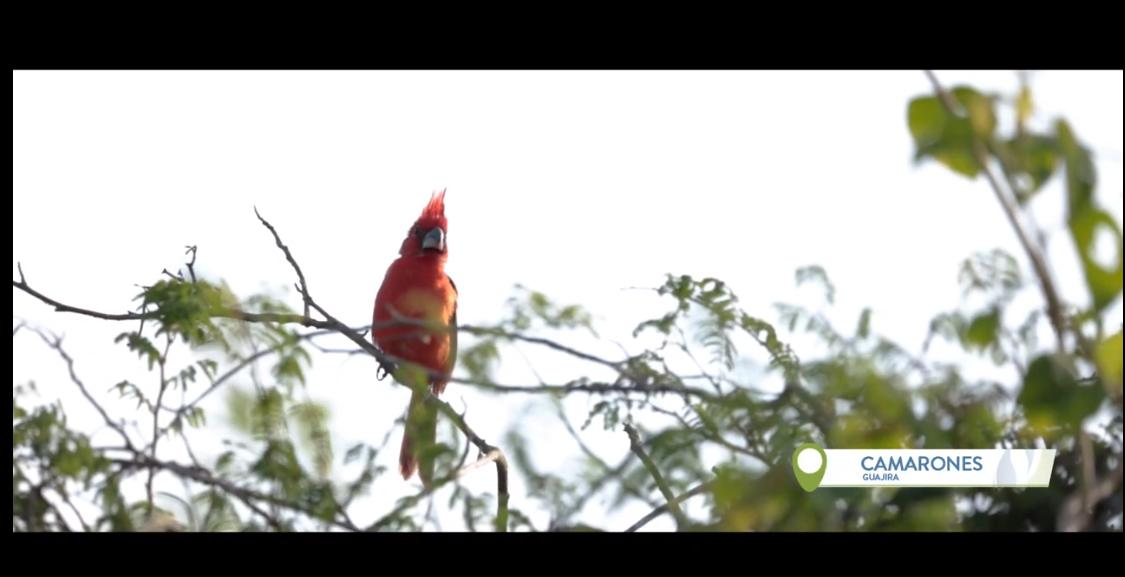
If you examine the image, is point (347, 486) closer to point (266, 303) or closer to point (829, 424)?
point (266, 303)

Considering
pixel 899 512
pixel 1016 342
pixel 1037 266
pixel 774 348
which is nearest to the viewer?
pixel 1037 266

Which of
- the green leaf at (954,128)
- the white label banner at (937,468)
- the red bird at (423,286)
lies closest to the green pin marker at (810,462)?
the white label banner at (937,468)

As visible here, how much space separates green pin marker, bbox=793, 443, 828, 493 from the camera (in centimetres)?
140

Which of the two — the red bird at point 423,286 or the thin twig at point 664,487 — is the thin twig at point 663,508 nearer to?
the thin twig at point 664,487

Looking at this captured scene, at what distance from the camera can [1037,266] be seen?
817 millimetres

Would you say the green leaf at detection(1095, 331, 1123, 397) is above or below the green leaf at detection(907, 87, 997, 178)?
below

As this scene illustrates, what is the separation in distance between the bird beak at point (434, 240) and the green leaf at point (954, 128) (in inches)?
168

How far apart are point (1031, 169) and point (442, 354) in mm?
4126

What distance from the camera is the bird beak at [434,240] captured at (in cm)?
504

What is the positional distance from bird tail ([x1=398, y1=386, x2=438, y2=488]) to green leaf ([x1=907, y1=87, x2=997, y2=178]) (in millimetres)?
1025

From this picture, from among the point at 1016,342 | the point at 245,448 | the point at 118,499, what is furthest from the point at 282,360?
the point at 1016,342

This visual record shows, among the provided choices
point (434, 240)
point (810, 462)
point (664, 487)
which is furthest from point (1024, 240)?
point (434, 240)

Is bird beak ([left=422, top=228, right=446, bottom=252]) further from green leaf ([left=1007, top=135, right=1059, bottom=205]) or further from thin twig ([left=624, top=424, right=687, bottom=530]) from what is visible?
green leaf ([left=1007, top=135, right=1059, bottom=205])

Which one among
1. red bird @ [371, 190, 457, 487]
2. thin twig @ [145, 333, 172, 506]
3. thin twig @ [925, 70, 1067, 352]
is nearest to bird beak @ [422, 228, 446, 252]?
red bird @ [371, 190, 457, 487]
